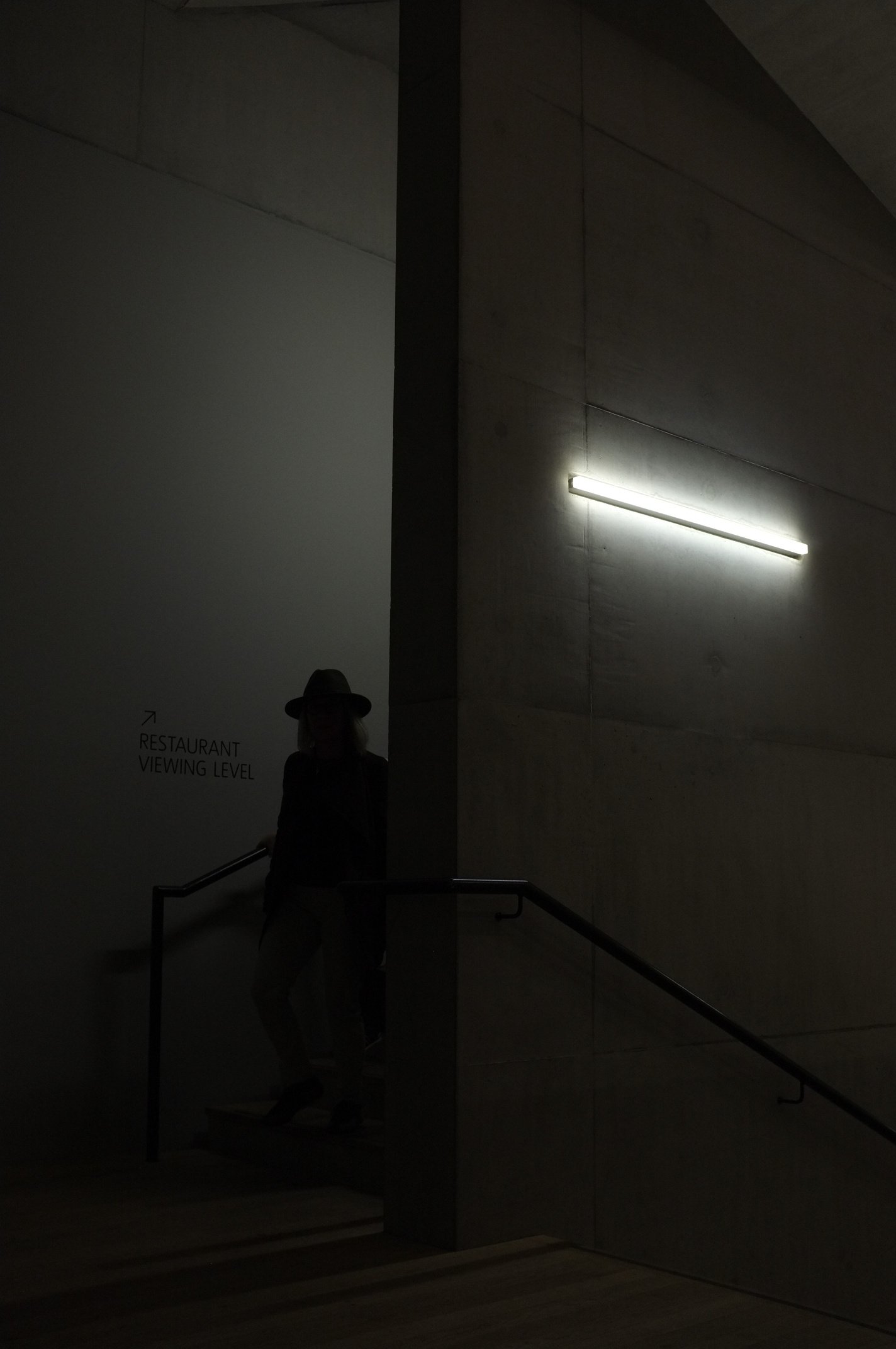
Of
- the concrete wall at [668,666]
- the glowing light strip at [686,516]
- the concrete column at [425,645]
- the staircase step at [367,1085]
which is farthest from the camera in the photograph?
the staircase step at [367,1085]

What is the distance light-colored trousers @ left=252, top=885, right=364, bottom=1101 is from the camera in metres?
4.40

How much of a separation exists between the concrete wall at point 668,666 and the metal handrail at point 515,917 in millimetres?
123

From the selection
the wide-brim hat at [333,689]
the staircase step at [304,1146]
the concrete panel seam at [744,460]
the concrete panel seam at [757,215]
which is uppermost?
the concrete panel seam at [757,215]

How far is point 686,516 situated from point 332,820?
1.67m

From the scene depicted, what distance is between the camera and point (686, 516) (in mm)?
4422

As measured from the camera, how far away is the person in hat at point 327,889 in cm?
440

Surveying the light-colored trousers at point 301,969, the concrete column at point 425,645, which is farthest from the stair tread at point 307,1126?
the concrete column at point 425,645

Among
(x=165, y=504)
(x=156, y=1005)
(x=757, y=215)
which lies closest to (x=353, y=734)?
(x=156, y=1005)

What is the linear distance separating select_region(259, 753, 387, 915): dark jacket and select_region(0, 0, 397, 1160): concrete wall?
39.9 inches

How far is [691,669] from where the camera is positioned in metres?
4.38

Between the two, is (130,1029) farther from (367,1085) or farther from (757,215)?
(757,215)

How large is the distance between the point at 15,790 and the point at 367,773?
146cm

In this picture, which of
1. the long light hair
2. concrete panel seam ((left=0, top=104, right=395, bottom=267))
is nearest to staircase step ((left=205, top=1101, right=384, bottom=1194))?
the long light hair

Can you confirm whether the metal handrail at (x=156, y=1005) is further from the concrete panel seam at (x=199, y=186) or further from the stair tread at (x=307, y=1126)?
the concrete panel seam at (x=199, y=186)
